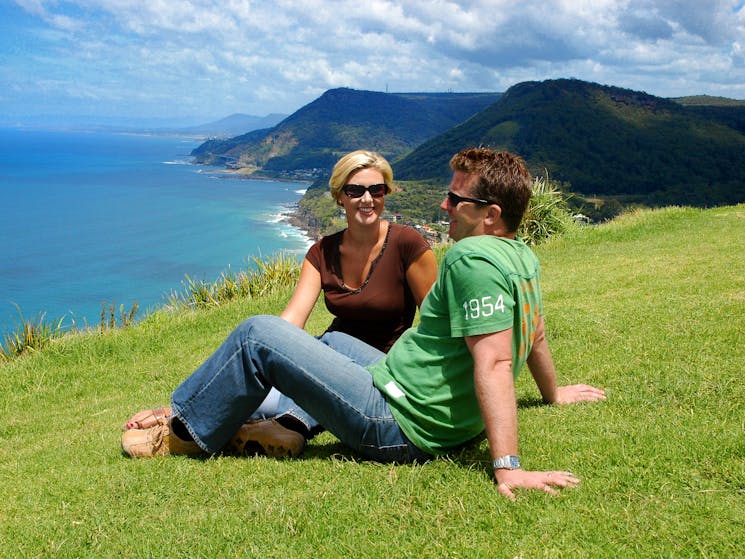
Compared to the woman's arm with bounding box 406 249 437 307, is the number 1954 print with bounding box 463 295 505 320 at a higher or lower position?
higher

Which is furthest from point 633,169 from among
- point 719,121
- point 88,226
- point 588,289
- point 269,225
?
point 588,289

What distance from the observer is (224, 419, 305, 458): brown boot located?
311 cm

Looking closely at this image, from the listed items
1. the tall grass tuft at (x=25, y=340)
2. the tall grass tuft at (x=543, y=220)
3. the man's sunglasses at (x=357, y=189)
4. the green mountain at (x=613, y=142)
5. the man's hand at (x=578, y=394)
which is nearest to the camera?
the man's hand at (x=578, y=394)

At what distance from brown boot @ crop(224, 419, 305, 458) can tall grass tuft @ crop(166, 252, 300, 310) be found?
834 centimetres

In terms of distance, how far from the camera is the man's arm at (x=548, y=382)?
119 inches

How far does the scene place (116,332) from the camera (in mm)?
8664

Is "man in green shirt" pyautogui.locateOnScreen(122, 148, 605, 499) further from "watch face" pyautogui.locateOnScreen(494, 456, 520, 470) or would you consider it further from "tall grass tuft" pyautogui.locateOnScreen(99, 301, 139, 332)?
"tall grass tuft" pyautogui.locateOnScreen(99, 301, 139, 332)

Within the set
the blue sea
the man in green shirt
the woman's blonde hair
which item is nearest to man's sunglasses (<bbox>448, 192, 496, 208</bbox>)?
the man in green shirt

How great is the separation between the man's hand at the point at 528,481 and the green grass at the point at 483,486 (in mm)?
38

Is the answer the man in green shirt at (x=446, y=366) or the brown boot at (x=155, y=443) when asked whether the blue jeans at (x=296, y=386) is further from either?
the brown boot at (x=155, y=443)

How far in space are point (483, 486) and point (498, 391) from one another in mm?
447

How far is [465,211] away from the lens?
2.58m

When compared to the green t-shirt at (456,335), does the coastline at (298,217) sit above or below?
below

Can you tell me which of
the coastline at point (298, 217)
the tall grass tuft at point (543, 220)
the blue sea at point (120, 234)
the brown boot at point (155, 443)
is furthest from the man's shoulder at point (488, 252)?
the coastline at point (298, 217)
